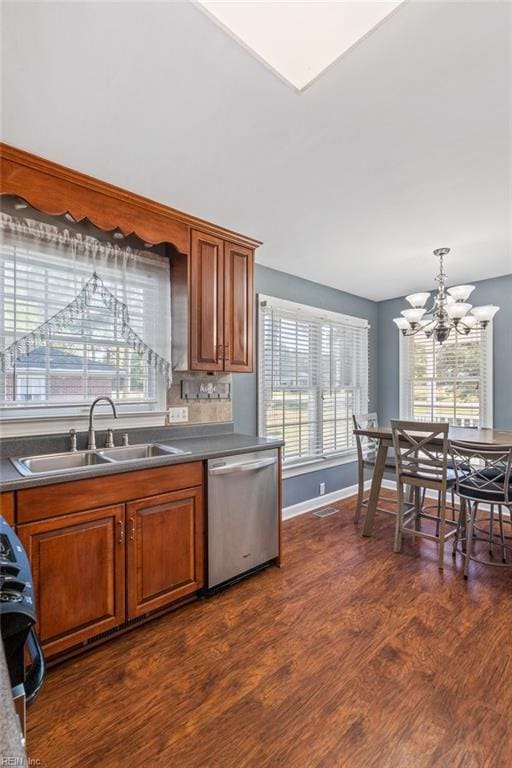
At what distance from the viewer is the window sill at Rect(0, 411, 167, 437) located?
2133 mm

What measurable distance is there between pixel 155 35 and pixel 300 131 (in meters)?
0.73

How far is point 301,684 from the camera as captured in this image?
5.53 ft

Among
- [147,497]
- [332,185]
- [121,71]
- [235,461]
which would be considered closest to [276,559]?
[235,461]

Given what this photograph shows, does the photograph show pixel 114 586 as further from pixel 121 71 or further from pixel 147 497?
pixel 121 71

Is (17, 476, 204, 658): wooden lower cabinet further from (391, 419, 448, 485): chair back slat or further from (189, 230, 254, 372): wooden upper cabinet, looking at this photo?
(391, 419, 448, 485): chair back slat

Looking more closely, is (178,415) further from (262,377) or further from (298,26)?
(298,26)

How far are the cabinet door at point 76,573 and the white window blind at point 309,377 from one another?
1.83 meters

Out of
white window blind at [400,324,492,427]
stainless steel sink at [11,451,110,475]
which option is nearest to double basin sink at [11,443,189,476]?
stainless steel sink at [11,451,110,475]

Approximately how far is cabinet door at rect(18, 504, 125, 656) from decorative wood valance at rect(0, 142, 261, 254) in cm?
161

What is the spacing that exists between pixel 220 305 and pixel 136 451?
119 cm

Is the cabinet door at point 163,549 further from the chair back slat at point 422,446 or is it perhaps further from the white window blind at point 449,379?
the white window blind at point 449,379

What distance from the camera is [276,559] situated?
9.12 feet

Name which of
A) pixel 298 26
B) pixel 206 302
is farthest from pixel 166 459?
pixel 298 26

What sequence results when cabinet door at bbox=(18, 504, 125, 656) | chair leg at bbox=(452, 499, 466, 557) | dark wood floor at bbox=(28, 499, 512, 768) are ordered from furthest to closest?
chair leg at bbox=(452, 499, 466, 557)
cabinet door at bbox=(18, 504, 125, 656)
dark wood floor at bbox=(28, 499, 512, 768)
